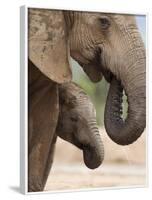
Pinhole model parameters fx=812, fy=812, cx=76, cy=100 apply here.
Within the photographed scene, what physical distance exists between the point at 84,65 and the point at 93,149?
63 cm

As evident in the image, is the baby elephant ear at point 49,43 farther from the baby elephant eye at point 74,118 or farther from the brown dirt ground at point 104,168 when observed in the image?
the brown dirt ground at point 104,168

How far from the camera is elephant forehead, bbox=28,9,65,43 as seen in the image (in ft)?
19.1

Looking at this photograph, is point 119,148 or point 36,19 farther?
point 119,148

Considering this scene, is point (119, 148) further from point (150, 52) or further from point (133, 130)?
point (150, 52)

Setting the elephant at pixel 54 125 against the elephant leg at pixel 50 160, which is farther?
the elephant leg at pixel 50 160

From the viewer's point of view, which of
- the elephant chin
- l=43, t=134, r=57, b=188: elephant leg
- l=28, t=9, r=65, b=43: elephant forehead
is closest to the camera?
l=28, t=9, r=65, b=43: elephant forehead

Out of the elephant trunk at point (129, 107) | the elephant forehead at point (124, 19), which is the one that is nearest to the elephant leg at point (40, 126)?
the elephant trunk at point (129, 107)

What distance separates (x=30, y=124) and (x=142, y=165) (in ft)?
3.41

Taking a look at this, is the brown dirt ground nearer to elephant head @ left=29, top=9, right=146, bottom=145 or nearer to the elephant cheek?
elephant head @ left=29, top=9, right=146, bottom=145

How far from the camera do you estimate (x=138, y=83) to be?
619 cm

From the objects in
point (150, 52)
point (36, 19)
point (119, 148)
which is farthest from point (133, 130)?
point (36, 19)

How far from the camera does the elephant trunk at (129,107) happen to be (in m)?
6.11

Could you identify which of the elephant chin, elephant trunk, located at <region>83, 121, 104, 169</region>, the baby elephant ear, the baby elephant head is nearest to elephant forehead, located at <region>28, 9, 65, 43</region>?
the baby elephant ear

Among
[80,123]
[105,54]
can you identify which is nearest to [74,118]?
[80,123]
